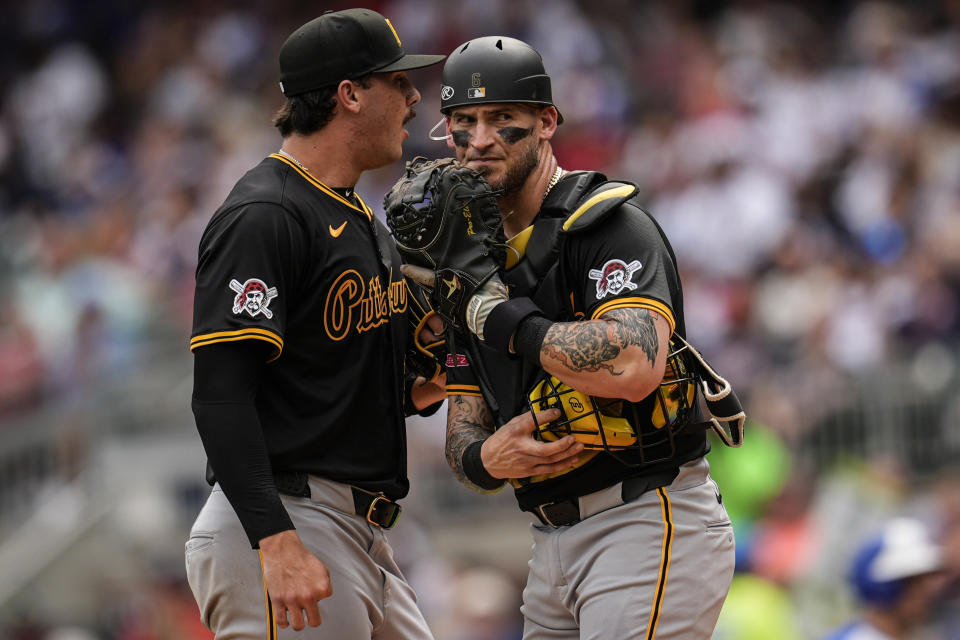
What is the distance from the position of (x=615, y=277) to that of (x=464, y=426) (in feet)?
2.40

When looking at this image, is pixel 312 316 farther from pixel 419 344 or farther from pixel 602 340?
pixel 602 340

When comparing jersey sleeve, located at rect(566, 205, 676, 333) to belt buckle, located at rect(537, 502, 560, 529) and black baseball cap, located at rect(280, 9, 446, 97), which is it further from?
black baseball cap, located at rect(280, 9, 446, 97)

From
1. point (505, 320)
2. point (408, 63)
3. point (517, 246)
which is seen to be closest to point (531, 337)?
point (505, 320)

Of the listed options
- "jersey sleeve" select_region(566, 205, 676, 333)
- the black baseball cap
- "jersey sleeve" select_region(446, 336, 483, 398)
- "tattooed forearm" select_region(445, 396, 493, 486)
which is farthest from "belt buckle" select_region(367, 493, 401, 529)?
the black baseball cap

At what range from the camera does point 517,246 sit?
4.15 meters

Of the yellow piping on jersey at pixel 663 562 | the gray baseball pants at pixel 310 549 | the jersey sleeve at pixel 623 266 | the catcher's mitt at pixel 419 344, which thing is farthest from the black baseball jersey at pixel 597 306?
the gray baseball pants at pixel 310 549

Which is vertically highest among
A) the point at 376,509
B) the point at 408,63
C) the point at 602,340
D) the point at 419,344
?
the point at 408,63

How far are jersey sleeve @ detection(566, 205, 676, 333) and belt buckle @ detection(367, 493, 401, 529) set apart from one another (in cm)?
87

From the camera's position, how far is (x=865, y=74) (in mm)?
11656

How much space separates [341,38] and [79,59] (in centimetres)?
1279

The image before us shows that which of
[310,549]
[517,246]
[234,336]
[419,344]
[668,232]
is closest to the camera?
[234,336]

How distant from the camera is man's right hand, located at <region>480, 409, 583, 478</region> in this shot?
3.90 metres

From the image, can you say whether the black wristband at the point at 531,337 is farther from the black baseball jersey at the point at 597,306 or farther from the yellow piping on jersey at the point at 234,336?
the yellow piping on jersey at the point at 234,336

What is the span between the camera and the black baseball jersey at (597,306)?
383 centimetres
